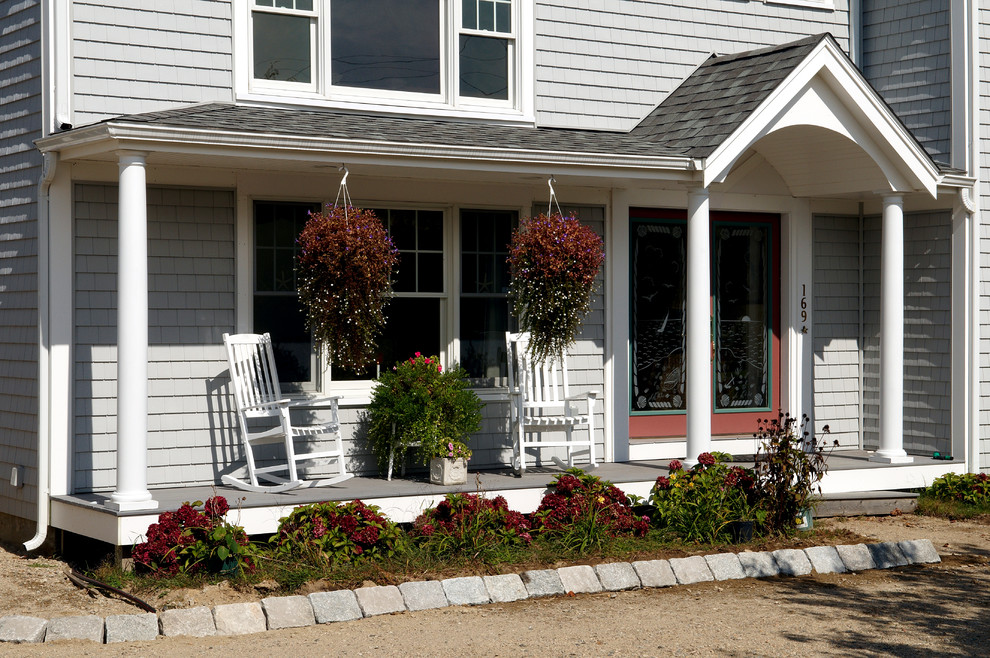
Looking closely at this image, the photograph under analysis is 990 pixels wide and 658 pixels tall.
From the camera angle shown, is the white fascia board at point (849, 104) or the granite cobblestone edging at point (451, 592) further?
the white fascia board at point (849, 104)

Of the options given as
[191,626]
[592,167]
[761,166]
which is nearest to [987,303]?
[761,166]

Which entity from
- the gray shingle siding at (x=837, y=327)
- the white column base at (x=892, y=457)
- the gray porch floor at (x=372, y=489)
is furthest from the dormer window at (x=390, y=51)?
the white column base at (x=892, y=457)

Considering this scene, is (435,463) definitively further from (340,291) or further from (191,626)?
(191,626)

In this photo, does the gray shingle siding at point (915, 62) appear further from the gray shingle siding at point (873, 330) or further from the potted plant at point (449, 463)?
the potted plant at point (449, 463)

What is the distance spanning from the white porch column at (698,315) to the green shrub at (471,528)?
1.99m

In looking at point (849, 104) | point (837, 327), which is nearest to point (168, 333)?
point (849, 104)

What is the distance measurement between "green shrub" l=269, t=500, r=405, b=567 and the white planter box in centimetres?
107

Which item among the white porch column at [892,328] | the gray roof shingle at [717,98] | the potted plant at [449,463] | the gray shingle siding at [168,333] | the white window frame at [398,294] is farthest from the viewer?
the white porch column at [892,328]

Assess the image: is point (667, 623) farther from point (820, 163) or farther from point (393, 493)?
point (820, 163)

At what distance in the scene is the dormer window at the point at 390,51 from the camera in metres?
9.09

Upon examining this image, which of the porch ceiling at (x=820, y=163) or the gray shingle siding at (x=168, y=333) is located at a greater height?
the porch ceiling at (x=820, y=163)

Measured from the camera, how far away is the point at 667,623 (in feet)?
21.0

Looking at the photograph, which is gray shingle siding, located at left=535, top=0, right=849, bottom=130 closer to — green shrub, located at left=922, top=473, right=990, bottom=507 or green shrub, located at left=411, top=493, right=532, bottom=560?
green shrub, located at left=411, top=493, right=532, bottom=560

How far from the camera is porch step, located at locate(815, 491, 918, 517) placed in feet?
31.4
